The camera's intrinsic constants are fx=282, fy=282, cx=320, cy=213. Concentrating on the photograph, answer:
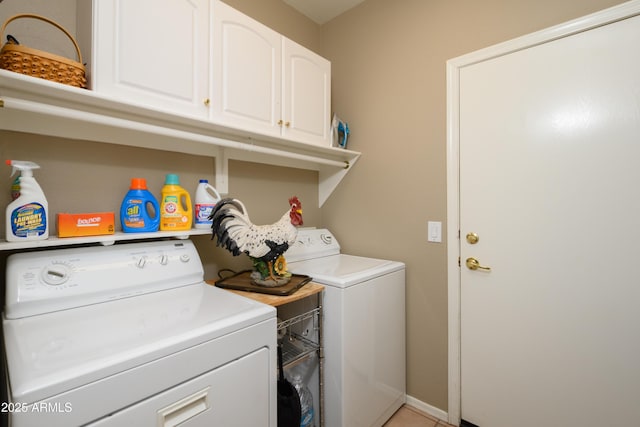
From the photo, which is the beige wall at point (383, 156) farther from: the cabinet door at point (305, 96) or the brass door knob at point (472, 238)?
the cabinet door at point (305, 96)

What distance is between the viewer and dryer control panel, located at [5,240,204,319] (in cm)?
96

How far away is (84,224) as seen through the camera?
1.14m

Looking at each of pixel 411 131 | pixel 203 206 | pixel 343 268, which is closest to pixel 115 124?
pixel 203 206

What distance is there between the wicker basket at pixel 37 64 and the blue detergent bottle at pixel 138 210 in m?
0.46

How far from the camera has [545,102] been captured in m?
1.42

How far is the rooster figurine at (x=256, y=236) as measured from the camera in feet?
4.27

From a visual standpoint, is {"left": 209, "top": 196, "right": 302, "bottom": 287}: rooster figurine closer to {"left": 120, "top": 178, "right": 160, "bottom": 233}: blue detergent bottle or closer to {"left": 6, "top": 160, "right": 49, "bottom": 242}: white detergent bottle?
{"left": 120, "top": 178, "right": 160, "bottom": 233}: blue detergent bottle

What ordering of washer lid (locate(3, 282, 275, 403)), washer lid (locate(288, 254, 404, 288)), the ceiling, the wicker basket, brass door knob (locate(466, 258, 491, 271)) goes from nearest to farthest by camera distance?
washer lid (locate(3, 282, 275, 403))
the wicker basket
washer lid (locate(288, 254, 404, 288))
brass door knob (locate(466, 258, 491, 271))
the ceiling

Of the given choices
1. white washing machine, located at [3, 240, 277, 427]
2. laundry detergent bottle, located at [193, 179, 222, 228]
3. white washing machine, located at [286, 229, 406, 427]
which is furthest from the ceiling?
white washing machine, located at [3, 240, 277, 427]

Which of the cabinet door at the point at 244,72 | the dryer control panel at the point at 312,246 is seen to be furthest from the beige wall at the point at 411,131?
the cabinet door at the point at 244,72

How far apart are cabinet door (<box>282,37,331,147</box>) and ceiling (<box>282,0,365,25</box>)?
1.94 ft

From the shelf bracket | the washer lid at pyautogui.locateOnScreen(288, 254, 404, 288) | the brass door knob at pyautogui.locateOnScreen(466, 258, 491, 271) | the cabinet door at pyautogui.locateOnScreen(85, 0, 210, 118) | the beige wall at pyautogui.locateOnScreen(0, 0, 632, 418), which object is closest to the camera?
the cabinet door at pyautogui.locateOnScreen(85, 0, 210, 118)

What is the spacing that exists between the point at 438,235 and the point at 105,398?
1701 millimetres

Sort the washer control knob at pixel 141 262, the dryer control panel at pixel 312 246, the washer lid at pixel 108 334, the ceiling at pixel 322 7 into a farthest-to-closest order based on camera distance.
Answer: the ceiling at pixel 322 7 < the dryer control panel at pixel 312 246 < the washer control knob at pixel 141 262 < the washer lid at pixel 108 334
